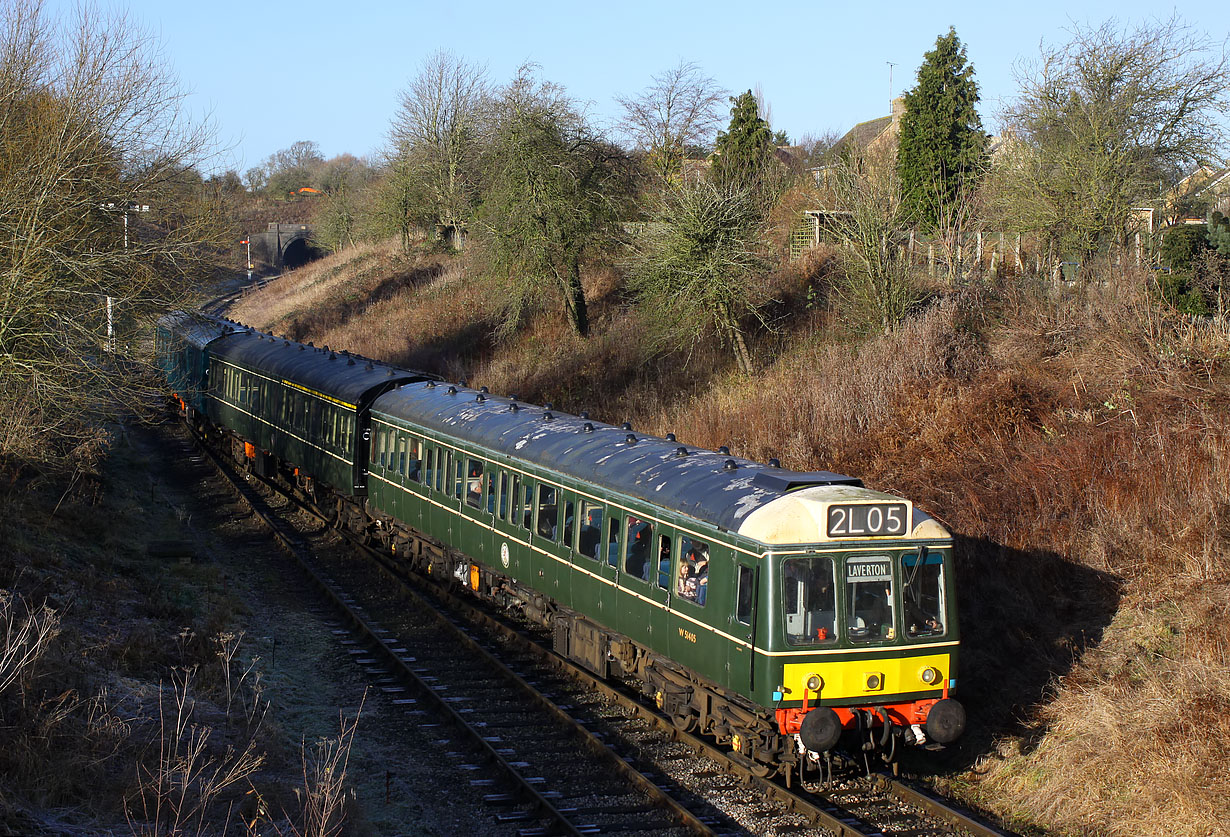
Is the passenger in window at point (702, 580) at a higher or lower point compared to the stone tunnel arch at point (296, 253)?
lower

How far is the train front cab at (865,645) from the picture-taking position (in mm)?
8977

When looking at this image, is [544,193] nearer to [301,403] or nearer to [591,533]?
[301,403]

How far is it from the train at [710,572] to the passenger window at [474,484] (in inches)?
1.6

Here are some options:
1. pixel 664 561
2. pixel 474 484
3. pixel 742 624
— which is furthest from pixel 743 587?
pixel 474 484

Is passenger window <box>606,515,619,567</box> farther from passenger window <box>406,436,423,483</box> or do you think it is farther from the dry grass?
passenger window <box>406,436,423,483</box>

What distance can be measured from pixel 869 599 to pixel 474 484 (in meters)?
7.38

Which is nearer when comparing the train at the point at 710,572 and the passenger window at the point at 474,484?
the train at the point at 710,572

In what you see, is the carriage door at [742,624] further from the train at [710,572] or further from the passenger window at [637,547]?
the passenger window at [637,547]

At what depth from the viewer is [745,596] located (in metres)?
9.28

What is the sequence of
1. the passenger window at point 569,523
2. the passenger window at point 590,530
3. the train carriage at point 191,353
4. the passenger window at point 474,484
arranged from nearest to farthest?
the passenger window at point 590,530 < the passenger window at point 569,523 < the passenger window at point 474,484 < the train carriage at point 191,353

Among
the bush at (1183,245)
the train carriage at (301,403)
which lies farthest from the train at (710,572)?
the bush at (1183,245)

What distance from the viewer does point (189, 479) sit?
2736cm

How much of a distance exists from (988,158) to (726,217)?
11.7m

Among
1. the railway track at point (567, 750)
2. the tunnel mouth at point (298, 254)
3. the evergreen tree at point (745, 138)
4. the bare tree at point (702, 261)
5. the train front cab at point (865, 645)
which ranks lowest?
the railway track at point (567, 750)
